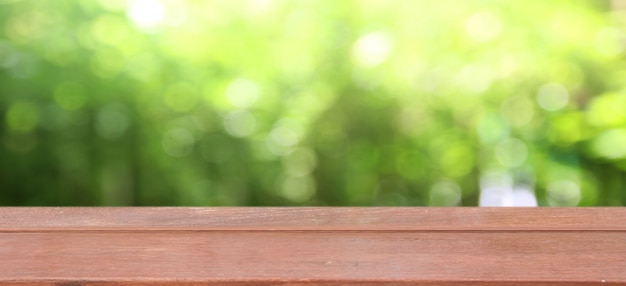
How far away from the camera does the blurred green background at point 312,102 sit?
5.11ft

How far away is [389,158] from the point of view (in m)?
1.61

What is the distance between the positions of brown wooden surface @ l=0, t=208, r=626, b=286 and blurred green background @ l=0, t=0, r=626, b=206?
23.0 inches

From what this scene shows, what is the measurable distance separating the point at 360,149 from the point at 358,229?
0.66 meters

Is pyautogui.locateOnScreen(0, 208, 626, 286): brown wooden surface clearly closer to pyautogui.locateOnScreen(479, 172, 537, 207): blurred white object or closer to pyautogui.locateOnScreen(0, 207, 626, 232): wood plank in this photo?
pyautogui.locateOnScreen(0, 207, 626, 232): wood plank

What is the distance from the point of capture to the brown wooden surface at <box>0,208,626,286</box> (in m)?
0.86

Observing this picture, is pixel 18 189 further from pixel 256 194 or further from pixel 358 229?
pixel 358 229

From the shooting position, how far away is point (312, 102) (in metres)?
1.61

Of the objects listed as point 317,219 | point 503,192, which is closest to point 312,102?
point 503,192

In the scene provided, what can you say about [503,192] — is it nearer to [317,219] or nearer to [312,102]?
[312,102]

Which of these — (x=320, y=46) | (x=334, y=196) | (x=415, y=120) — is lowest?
(x=334, y=196)

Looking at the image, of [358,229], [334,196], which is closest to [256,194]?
[334,196]

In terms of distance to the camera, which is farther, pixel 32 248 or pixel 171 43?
pixel 171 43

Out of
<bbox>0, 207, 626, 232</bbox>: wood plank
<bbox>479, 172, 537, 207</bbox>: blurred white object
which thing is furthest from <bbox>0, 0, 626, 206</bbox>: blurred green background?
<bbox>0, 207, 626, 232</bbox>: wood plank

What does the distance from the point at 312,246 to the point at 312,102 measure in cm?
73
